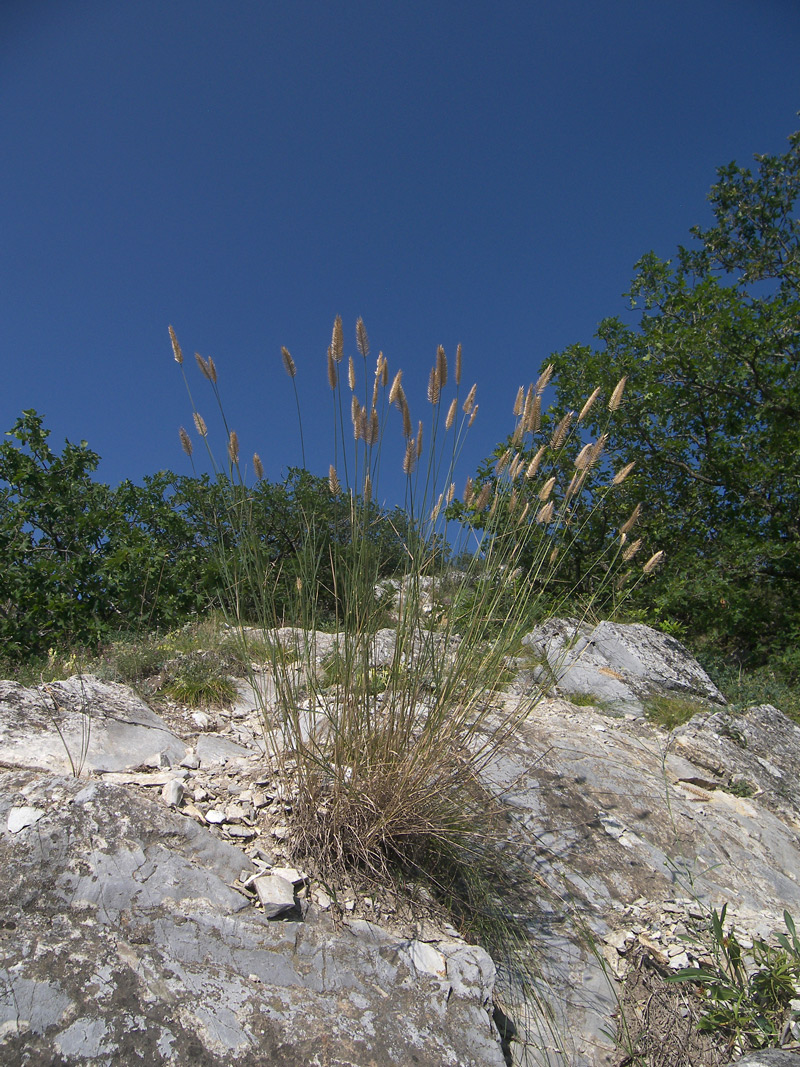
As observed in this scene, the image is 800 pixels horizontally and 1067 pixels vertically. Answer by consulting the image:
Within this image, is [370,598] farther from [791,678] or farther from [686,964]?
[791,678]

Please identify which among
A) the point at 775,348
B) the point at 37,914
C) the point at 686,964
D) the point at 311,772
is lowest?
the point at 686,964

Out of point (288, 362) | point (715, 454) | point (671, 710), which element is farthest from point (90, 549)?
point (715, 454)

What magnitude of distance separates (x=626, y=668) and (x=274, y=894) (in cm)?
389

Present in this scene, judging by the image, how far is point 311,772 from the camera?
2.28 metres

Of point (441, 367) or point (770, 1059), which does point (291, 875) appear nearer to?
point (770, 1059)

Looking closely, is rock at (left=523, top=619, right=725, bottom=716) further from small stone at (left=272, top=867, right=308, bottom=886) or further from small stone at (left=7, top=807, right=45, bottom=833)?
small stone at (left=7, top=807, right=45, bottom=833)

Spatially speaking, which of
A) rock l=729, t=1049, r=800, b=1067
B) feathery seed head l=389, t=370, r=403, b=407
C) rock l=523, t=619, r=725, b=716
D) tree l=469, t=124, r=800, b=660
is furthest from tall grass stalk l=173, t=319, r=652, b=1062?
tree l=469, t=124, r=800, b=660

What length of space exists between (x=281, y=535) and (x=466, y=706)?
3.32 metres

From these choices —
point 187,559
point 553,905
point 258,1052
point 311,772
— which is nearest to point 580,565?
point 187,559

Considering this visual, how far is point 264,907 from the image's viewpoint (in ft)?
6.15

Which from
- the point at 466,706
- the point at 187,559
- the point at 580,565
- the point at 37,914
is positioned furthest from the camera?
the point at 580,565

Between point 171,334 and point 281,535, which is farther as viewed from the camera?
point 281,535

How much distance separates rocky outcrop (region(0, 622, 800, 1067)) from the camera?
1.47m

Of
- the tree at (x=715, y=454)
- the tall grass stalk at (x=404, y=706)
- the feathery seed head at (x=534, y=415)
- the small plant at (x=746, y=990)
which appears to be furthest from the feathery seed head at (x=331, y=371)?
the tree at (x=715, y=454)
